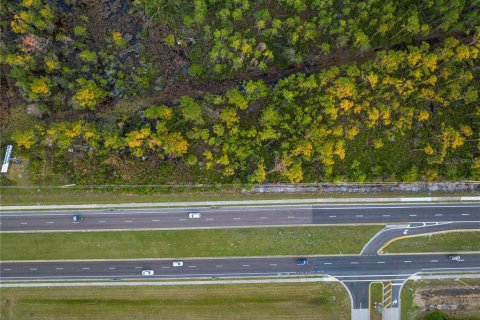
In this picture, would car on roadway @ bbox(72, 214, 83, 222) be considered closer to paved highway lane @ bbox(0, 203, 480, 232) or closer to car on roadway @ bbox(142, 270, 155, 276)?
paved highway lane @ bbox(0, 203, 480, 232)

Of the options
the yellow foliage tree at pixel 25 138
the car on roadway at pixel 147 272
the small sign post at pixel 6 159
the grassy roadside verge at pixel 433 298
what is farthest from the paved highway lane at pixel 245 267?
the yellow foliage tree at pixel 25 138

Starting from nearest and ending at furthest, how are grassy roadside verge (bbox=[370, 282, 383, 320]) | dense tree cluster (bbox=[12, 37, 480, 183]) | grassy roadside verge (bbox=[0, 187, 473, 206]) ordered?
dense tree cluster (bbox=[12, 37, 480, 183]) < grassy roadside verge (bbox=[0, 187, 473, 206]) < grassy roadside verge (bbox=[370, 282, 383, 320])

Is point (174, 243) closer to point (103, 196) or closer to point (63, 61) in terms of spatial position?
point (103, 196)

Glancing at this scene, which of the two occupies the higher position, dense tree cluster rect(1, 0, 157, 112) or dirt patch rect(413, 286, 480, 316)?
dense tree cluster rect(1, 0, 157, 112)

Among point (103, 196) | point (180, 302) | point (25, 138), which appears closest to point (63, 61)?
point (25, 138)

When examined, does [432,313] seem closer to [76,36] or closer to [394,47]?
[394,47]

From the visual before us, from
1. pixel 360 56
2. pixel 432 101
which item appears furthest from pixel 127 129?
pixel 432 101

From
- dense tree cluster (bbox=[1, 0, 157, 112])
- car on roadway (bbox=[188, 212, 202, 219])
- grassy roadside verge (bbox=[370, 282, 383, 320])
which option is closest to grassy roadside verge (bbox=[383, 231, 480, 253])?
grassy roadside verge (bbox=[370, 282, 383, 320])
